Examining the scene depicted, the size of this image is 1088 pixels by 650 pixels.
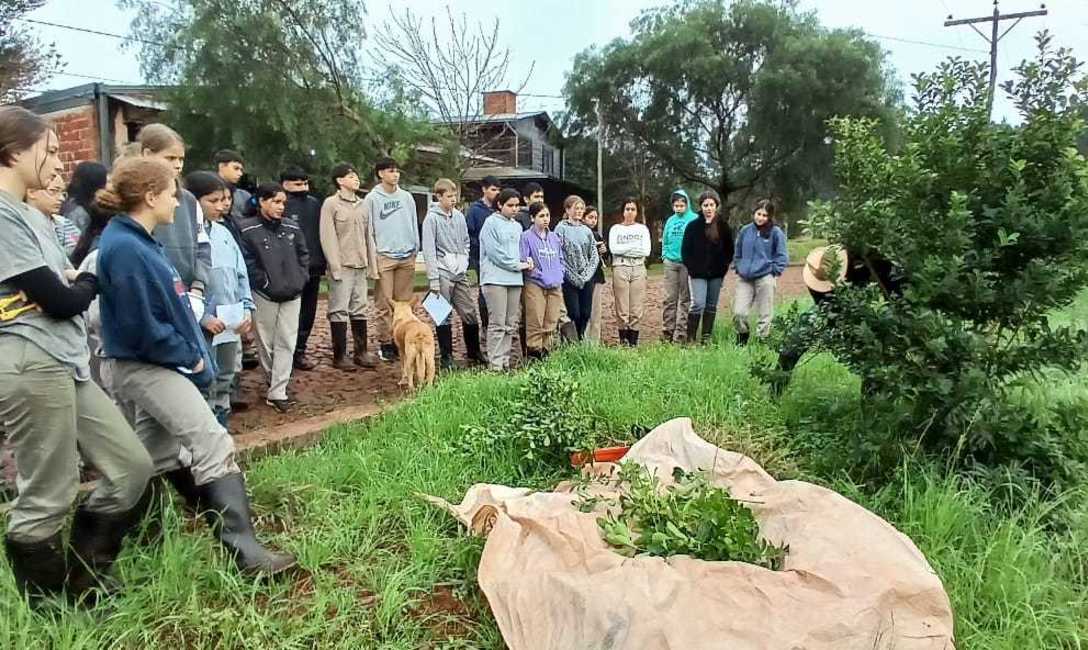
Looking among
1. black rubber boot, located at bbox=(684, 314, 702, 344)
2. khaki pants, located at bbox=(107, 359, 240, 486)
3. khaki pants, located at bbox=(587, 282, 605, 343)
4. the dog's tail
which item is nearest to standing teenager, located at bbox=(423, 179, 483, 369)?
the dog's tail

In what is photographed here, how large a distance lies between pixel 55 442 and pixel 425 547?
4.11ft

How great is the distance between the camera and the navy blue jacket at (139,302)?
272 cm

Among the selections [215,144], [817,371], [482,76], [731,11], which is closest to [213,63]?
[215,144]

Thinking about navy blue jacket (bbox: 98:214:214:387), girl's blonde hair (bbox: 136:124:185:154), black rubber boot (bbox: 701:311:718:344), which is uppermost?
girl's blonde hair (bbox: 136:124:185:154)

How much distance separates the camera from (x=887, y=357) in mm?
3529

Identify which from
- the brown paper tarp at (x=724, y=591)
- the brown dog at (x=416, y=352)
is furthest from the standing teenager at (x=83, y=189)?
the brown paper tarp at (x=724, y=591)

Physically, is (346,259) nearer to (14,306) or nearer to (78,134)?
(14,306)

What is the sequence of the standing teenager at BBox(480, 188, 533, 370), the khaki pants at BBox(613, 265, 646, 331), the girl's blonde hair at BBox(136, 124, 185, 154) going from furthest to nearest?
the khaki pants at BBox(613, 265, 646, 331)
the standing teenager at BBox(480, 188, 533, 370)
the girl's blonde hair at BBox(136, 124, 185, 154)

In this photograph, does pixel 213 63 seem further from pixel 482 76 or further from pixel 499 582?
pixel 499 582

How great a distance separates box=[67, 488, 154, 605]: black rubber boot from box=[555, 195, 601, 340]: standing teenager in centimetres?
514

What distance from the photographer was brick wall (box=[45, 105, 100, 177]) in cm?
1252

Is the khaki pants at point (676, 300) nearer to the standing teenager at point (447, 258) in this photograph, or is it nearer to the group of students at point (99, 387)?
the standing teenager at point (447, 258)

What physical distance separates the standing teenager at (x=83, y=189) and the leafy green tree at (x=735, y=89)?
23.5m

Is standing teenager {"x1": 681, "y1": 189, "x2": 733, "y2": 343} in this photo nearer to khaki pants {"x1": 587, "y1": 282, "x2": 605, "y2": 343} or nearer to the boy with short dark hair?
khaki pants {"x1": 587, "y1": 282, "x2": 605, "y2": 343}
